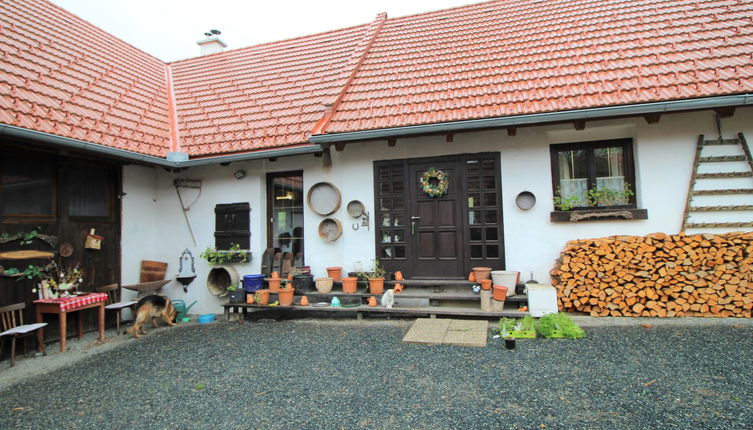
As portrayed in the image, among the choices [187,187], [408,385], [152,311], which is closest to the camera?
[408,385]

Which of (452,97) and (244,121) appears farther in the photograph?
(244,121)

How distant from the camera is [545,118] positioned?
4973mm

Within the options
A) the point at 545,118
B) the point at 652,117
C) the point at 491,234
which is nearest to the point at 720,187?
the point at 652,117

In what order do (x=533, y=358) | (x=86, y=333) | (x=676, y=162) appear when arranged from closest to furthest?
1. (x=533, y=358)
2. (x=676, y=162)
3. (x=86, y=333)

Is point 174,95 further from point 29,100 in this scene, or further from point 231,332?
point 231,332

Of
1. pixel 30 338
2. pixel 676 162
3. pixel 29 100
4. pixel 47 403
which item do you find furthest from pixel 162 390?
pixel 676 162

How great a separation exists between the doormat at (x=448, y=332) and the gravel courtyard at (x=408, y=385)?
148 mm

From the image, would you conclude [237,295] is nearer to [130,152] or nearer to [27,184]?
[130,152]

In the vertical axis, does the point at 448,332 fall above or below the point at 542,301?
below

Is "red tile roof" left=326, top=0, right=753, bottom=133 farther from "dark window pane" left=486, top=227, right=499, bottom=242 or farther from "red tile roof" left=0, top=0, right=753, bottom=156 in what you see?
"dark window pane" left=486, top=227, right=499, bottom=242

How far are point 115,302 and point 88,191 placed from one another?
1787 mm

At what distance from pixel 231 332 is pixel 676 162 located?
6.48m

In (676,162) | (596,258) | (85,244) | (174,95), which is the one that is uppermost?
(174,95)

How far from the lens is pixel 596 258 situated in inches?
191
